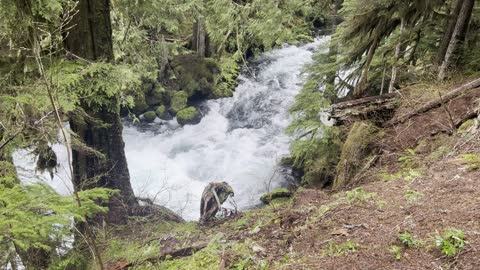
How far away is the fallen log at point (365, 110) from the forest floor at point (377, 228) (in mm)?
1058

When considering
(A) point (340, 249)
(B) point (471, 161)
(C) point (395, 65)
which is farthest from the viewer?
(C) point (395, 65)

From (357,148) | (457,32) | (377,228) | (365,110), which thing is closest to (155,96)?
(365,110)

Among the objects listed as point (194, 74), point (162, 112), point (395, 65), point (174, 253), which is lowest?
point (162, 112)

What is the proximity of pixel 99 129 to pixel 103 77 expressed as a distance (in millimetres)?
1241

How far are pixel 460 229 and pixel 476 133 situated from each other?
7.12 feet

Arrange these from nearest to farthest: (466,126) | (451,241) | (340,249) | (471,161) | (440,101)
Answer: (451,241) → (340,249) → (471,161) → (466,126) → (440,101)

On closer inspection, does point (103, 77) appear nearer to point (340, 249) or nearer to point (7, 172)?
point (7, 172)

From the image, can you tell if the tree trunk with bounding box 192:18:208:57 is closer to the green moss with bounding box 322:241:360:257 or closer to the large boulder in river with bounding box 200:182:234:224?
the large boulder in river with bounding box 200:182:234:224

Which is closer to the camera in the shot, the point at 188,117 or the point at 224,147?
the point at 224,147

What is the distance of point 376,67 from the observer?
25.0 feet

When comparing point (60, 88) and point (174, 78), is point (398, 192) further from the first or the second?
point (174, 78)

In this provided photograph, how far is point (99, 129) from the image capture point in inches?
220

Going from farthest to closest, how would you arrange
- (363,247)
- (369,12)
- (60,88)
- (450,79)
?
(369,12)
(450,79)
(60,88)
(363,247)

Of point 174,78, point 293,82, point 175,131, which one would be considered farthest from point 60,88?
point 293,82
